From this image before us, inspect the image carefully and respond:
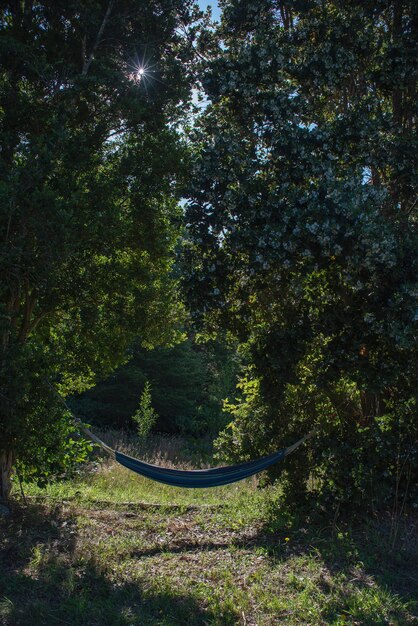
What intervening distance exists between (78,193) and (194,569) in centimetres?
336

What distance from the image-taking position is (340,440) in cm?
548

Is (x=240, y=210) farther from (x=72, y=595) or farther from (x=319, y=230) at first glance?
(x=72, y=595)

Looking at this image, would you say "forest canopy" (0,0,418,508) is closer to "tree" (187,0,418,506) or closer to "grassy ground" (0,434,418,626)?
"tree" (187,0,418,506)

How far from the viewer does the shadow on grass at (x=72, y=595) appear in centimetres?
369

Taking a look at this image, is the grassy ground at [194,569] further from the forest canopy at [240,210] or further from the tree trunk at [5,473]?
the forest canopy at [240,210]

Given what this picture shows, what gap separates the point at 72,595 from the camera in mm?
3998

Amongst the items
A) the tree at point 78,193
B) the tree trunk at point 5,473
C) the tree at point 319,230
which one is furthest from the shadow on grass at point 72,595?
the tree at point 319,230

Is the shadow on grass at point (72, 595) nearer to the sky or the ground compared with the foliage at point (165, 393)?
nearer to the ground

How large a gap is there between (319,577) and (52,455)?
8.99ft

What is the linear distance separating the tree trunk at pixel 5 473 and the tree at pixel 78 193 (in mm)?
13

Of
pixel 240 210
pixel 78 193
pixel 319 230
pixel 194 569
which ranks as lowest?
pixel 194 569

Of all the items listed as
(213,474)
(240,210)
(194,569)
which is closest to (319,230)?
(240,210)

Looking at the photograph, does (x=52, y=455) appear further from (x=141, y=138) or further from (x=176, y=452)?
(x=176, y=452)

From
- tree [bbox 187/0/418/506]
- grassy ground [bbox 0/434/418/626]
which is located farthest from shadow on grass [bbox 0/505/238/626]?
tree [bbox 187/0/418/506]
